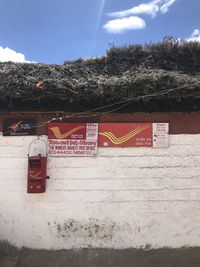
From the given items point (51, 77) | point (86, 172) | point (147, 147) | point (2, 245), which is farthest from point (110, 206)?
point (51, 77)

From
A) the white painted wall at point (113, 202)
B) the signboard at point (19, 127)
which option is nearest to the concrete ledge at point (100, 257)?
the white painted wall at point (113, 202)

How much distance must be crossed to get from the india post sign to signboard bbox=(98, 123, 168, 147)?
6.5 inches

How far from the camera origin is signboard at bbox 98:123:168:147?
26.2 ft

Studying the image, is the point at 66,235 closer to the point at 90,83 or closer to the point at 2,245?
the point at 2,245

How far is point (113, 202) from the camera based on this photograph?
7.90 metres

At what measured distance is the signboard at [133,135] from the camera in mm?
7992

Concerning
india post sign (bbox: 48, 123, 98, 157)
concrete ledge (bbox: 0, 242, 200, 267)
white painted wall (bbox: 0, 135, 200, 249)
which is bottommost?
concrete ledge (bbox: 0, 242, 200, 267)

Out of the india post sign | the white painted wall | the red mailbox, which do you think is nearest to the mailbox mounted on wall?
the red mailbox

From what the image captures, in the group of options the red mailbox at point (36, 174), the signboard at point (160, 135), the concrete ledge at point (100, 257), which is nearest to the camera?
the concrete ledge at point (100, 257)

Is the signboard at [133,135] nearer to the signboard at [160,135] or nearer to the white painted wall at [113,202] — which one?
the signboard at [160,135]

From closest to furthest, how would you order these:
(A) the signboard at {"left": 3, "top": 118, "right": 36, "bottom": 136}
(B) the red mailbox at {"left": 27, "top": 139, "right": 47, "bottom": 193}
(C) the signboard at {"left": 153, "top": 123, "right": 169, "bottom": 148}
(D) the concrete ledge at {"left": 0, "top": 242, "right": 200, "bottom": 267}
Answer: (D) the concrete ledge at {"left": 0, "top": 242, "right": 200, "bottom": 267} < (B) the red mailbox at {"left": 27, "top": 139, "right": 47, "bottom": 193} < (C) the signboard at {"left": 153, "top": 123, "right": 169, "bottom": 148} < (A) the signboard at {"left": 3, "top": 118, "right": 36, "bottom": 136}

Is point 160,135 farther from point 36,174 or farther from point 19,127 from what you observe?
point 19,127

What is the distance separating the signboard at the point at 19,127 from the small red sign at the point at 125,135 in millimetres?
1283

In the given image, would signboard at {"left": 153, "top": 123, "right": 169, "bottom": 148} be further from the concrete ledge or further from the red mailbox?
the red mailbox
